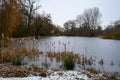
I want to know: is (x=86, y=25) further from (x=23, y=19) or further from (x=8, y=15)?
(x=8, y=15)

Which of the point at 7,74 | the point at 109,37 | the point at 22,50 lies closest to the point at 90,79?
the point at 7,74

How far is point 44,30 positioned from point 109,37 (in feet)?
48.1

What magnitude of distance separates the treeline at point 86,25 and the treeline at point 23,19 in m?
16.0

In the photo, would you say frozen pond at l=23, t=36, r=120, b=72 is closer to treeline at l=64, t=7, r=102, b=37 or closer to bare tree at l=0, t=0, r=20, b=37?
bare tree at l=0, t=0, r=20, b=37

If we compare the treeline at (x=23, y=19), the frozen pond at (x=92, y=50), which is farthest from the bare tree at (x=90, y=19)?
the frozen pond at (x=92, y=50)

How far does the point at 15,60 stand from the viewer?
8.67 metres

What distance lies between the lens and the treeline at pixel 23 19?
17.5 metres

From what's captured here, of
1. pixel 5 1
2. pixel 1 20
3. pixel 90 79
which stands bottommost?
pixel 90 79

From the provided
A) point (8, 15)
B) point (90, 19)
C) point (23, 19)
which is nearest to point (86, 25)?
point (90, 19)

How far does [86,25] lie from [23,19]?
101ft

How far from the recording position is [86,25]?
64000 millimetres

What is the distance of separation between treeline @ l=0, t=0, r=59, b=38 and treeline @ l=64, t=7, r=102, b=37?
16.0 metres

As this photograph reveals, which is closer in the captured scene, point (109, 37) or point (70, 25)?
point (109, 37)

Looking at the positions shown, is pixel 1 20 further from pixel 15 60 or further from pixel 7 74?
pixel 7 74
